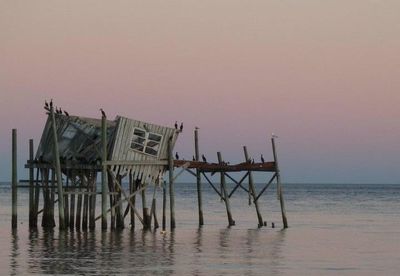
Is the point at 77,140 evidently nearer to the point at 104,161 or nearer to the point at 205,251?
the point at 104,161

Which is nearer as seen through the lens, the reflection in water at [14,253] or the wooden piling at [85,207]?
the reflection in water at [14,253]

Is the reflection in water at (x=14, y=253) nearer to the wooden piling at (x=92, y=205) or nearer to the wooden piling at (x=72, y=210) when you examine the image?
the wooden piling at (x=72, y=210)

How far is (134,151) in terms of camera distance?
150 ft

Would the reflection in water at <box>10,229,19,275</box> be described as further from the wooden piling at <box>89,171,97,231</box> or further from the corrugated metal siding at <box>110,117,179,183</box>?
the corrugated metal siding at <box>110,117,179,183</box>

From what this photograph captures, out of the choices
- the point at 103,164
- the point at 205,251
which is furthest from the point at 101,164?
the point at 205,251

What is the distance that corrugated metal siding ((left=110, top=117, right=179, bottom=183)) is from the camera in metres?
45.3

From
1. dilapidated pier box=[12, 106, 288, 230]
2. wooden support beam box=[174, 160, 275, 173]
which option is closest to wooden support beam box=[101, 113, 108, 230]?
dilapidated pier box=[12, 106, 288, 230]

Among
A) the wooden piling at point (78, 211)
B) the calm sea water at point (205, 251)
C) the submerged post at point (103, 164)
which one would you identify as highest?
the submerged post at point (103, 164)

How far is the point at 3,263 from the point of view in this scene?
110 feet

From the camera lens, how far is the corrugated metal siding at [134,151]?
45.3m

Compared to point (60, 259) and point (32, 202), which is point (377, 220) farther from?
point (60, 259)

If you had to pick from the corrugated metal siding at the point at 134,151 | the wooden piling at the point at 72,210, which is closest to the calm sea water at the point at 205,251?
the wooden piling at the point at 72,210

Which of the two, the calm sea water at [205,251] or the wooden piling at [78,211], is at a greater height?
the wooden piling at [78,211]

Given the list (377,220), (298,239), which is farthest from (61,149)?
(377,220)
